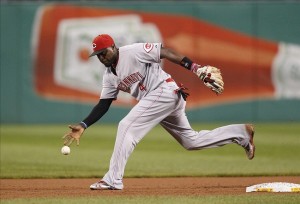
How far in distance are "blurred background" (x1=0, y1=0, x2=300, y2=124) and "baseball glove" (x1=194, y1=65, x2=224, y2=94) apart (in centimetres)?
1153

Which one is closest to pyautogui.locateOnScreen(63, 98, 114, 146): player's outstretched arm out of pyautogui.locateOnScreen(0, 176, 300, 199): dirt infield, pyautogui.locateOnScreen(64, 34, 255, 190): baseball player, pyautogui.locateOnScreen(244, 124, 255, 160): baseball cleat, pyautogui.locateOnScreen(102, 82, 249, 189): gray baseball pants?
pyautogui.locateOnScreen(64, 34, 255, 190): baseball player

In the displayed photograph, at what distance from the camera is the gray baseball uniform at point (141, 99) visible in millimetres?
7965

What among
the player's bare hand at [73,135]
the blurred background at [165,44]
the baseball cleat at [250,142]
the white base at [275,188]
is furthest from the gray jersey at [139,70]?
the blurred background at [165,44]

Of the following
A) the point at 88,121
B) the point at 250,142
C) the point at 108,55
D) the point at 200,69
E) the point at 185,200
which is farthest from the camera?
the point at 250,142

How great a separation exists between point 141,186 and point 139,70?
1.56m

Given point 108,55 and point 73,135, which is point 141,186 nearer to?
point 73,135

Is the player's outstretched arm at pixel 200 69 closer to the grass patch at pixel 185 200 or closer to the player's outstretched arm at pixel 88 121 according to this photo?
the player's outstretched arm at pixel 88 121

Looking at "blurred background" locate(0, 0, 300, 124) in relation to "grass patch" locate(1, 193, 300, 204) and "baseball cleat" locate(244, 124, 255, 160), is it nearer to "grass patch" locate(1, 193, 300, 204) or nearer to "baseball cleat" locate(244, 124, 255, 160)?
"baseball cleat" locate(244, 124, 255, 160)

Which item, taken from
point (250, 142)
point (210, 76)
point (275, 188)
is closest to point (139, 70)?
point (210, 76)

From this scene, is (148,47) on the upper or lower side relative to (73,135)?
upper

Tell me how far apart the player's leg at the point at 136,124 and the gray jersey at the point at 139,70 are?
11 centimetres

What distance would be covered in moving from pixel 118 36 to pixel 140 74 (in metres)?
11.4

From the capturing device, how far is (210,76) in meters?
7.86

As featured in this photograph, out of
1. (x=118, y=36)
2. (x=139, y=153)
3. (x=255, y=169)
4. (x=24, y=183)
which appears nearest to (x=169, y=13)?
(x=118, y=36)
